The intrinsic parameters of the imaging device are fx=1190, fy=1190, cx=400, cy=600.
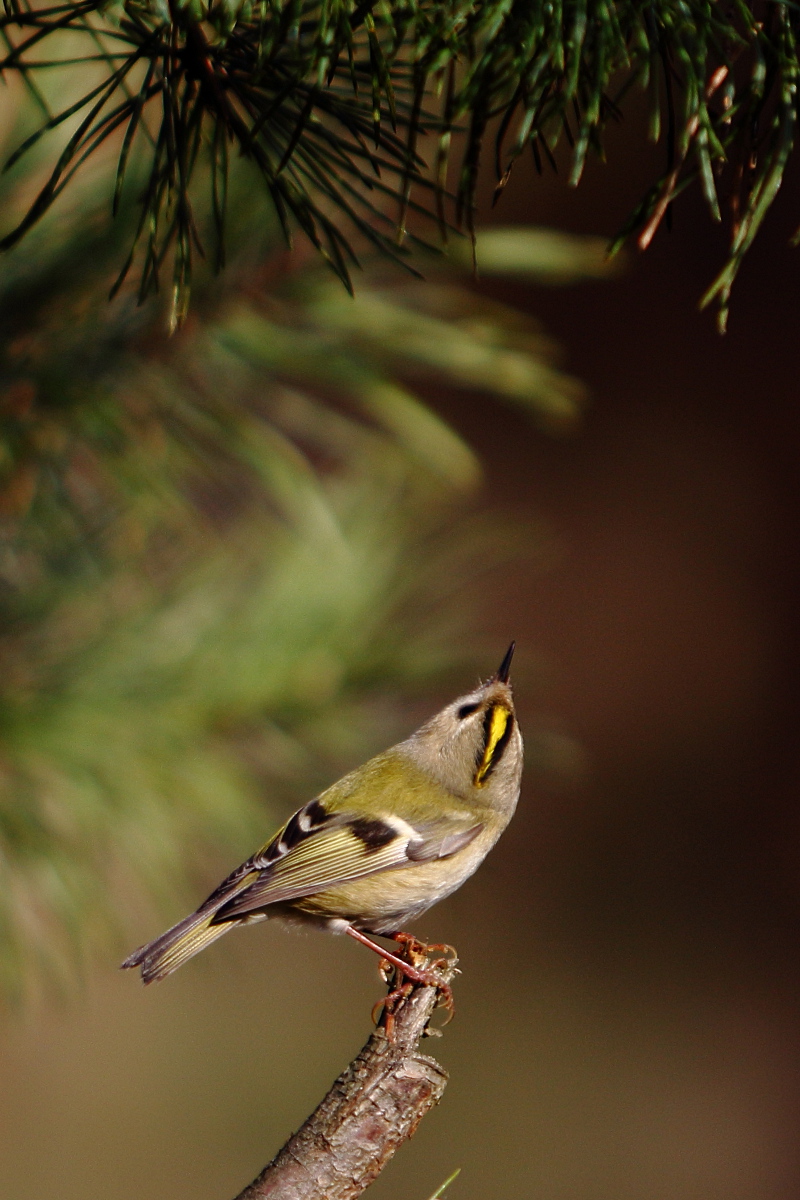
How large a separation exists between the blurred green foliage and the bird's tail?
0.17 metres

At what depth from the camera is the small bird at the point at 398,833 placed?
1.86 feet

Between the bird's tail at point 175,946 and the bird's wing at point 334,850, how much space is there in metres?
0.01

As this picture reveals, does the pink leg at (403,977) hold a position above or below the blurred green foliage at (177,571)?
below

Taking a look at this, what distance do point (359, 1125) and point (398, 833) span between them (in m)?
0.23

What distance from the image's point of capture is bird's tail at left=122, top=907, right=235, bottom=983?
1.42 ft

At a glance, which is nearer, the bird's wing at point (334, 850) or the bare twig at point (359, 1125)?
the bare twig at point (359, 1125)

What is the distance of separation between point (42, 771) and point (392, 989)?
31cm

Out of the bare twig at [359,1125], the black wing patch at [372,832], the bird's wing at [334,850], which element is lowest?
the bare twig at [359,1125]

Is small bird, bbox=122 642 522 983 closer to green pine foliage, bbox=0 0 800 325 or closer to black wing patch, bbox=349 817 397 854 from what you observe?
black wing patch, bbox=349 817 397 854

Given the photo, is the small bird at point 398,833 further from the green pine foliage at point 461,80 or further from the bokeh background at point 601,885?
the bokeh background at point 601,885

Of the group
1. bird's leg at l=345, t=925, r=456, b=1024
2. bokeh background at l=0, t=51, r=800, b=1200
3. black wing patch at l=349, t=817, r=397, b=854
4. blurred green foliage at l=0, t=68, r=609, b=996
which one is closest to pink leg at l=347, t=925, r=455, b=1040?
bird's leg at l=345, t=925, r=456, b=1024

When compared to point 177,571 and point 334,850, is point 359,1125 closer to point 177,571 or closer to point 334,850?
point 334,850

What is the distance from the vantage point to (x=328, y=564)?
0.80 meters

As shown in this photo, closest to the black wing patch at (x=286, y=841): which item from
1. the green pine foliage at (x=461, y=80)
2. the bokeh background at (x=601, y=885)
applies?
the green pine foliage at (x=461, y=80)
